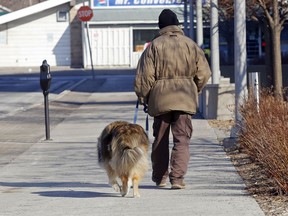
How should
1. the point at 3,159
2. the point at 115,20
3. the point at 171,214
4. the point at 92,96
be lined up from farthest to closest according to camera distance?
the point at 115,20
the point at 92,96
the point at 3,159
the point at 171,214

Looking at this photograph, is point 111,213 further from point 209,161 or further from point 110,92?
point 110,92

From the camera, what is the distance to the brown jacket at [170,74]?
9.67 meters

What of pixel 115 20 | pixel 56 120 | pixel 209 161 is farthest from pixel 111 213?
pixel 115 20

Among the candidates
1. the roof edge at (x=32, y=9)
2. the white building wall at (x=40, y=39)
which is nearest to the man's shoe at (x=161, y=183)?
the roof edge at (x=32, y=9)

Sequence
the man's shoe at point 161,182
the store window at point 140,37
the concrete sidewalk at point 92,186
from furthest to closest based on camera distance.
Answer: the store window at point 140,37, the man's shoe at point 161,182, the concrete sidewalk at point 92,186

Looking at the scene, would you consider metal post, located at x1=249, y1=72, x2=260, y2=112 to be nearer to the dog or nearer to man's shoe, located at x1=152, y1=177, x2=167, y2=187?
man's shoe, located at x1=152, y1=177, x2=167, y2=187

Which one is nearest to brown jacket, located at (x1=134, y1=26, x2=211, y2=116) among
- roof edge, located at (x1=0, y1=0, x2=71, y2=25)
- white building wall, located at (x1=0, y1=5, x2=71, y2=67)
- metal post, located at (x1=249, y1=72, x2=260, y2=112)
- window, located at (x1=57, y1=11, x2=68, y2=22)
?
metal post, located at (x1=249, y1=72, x2=260, y2=112)

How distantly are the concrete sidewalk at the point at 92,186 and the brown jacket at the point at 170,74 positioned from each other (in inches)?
39.7

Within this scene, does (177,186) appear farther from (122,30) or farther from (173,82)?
(122,30)

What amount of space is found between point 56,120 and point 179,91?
11.9 meters

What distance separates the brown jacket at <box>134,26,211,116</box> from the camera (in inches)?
381

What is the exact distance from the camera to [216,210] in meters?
8.52

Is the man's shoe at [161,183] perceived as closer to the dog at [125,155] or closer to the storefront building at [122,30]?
the dog at [125,155]

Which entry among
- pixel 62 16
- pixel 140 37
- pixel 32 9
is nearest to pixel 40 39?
pixel 62 16
